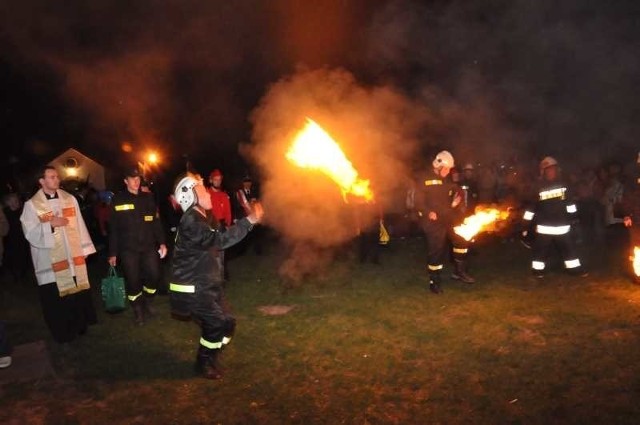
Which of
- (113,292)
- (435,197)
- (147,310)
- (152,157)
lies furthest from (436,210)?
(152,157)

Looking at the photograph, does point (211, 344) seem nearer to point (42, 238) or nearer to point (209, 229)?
point (209, 229)

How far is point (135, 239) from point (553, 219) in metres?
6.45

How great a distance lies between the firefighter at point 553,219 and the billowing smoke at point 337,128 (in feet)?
A: 7.31

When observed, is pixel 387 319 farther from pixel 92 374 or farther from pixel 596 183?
pixel 596 183

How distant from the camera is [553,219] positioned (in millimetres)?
8242

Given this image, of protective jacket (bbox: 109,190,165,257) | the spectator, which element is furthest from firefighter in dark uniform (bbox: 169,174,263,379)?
the spectator

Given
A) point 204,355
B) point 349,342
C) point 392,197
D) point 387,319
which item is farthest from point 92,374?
point 392,197

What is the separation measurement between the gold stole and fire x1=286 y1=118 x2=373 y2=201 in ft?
12.1

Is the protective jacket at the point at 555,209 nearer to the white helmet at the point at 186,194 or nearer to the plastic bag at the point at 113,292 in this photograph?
the white helmet at the point at 186,194

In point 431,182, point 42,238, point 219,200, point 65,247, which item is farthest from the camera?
point 219,200

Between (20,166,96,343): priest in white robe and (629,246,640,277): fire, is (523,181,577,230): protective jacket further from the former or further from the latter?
(20,166,96,343): priest in white robe

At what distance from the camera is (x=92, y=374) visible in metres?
5.48

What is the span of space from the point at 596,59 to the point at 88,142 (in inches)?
1150

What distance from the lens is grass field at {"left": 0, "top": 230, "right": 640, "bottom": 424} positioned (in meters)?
4.45
